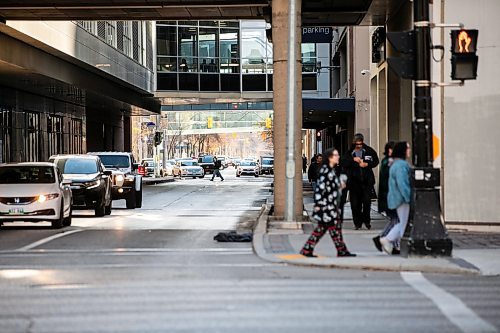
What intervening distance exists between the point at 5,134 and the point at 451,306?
33.5 metres

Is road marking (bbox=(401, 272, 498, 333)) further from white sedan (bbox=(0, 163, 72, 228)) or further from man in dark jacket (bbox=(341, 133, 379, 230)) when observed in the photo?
white sedan (bbox=(0, 163, 72, 228))

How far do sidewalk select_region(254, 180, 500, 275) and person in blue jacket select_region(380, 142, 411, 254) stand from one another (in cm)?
36

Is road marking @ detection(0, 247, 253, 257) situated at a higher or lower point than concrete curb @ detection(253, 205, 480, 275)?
lower

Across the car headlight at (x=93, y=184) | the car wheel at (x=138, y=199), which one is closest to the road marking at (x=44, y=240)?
the car headlight at (x=93, y=184)

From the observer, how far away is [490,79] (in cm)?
1912

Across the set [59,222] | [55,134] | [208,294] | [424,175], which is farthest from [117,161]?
[208,294]

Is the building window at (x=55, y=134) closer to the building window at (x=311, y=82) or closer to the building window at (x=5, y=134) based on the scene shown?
the building window at (x=5, y=134)

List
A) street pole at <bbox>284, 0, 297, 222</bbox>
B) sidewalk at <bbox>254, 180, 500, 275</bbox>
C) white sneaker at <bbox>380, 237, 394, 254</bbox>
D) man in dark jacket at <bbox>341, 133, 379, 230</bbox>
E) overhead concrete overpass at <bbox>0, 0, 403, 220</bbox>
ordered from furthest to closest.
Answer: overhead concrete overpass at <bbox>0, 0, 403, 220</bbox>, street pole at <bbox>284, 0, 297, 222</bbox>, man in dark jacket at <bbox>341, 133, 379, 230</bbox>, white sneaker at <bbox>380, 237, 394, 254</bbox>, sidewalk at <bbox>254, 180, 500, 275</bbox>

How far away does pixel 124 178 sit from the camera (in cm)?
3134

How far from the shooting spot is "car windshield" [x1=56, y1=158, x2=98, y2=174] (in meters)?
27.3

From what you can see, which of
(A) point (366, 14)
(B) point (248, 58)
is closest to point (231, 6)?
(A) point (366, 14)

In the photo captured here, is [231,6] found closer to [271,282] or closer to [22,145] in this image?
[271,282]

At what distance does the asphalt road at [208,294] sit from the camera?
9.09 meters

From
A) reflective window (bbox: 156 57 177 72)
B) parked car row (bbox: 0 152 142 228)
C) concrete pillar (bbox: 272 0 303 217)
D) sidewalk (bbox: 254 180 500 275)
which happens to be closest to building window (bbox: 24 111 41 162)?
reflective window (bbox: 156 57 177 72)
